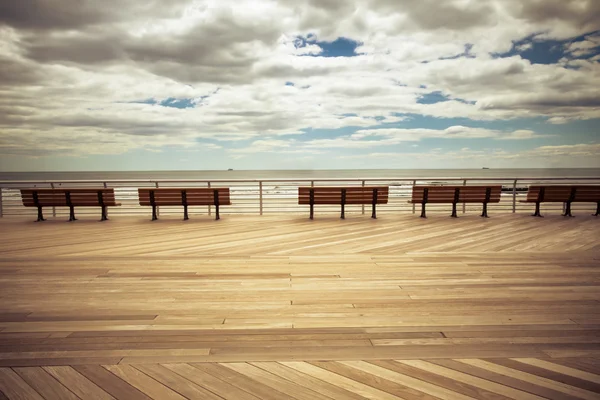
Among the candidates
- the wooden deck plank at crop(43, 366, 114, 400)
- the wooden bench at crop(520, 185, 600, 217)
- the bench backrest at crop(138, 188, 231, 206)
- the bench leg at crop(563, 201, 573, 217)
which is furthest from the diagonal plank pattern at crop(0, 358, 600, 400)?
the bench leg at crop(563, 201, 573, 217)

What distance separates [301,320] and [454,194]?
7.07m

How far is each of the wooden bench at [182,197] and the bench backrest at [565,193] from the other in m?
7.63

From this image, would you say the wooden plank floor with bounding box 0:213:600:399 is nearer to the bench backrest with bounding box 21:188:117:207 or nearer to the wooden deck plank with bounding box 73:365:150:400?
the wooden deck plank with bounding box 73:365:150:400

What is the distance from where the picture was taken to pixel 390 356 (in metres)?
2.30

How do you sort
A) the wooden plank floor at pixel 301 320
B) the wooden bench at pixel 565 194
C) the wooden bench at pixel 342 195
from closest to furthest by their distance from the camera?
1. the wooden plank floor at pixel 301 320
2. the wooden bench at pixel 342 195
3. the wooden bench at pixel 565 194

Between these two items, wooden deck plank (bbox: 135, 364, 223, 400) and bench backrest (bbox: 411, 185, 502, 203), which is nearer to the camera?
wooden deck plank (bbox: 135, 364, 223, 400)

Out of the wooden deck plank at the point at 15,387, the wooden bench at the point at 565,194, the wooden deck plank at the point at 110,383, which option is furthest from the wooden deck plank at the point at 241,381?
the wooden bench at the point at 565,194

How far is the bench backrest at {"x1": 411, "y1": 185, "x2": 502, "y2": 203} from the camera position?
8656 mm

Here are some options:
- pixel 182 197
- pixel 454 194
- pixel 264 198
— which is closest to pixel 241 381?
pixel 182 197

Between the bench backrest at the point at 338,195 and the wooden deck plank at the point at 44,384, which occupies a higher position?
the bench backrest at the point at 338,195

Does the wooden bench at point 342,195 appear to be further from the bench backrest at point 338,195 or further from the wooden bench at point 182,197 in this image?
the wooden bench at point 182,197

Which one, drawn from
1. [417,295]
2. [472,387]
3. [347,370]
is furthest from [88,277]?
[472,387]

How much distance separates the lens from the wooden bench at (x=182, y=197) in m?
8.40

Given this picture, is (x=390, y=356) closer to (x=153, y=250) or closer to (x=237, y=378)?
(x=237, y=378)
